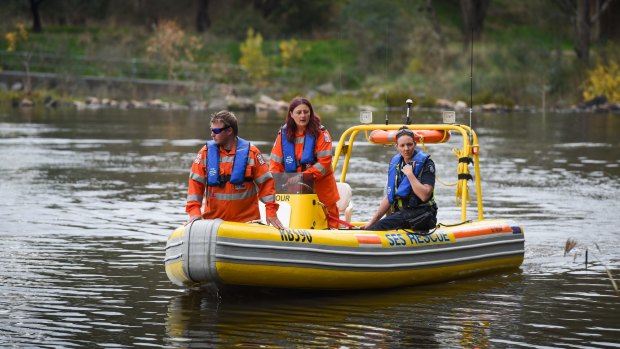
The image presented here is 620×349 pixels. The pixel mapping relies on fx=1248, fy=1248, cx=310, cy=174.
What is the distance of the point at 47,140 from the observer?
93.5 feet

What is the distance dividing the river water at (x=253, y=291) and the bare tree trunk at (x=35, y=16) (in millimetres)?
34409

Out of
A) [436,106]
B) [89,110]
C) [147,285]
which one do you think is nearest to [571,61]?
[436,106]

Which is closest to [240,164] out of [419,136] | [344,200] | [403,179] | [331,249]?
[331,249]

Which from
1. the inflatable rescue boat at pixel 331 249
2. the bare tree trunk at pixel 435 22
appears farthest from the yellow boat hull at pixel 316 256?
the bare tree trunk at pixel 435 22

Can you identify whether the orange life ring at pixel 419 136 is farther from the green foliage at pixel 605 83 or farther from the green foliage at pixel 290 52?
the green foliage at pixel 290 52

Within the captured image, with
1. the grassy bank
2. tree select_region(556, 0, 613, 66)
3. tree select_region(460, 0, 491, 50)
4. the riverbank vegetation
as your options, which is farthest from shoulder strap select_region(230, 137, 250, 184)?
tree select_region(460, 0, 491, 50)

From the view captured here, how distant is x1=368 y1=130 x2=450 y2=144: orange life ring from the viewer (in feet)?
39.7

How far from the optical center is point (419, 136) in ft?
39.5

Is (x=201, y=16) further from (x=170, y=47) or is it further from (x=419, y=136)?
(x=419, y=136)

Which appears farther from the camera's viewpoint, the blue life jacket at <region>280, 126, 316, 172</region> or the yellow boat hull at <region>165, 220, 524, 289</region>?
the blue life jacket at <region>280, 126, 316, 172</region>

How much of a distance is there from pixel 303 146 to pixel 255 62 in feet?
138

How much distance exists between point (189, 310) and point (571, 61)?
41.3m

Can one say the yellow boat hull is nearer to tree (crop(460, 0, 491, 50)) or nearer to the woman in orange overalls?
the woman in orange overalls

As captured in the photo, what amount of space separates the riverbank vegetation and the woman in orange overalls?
110ft
